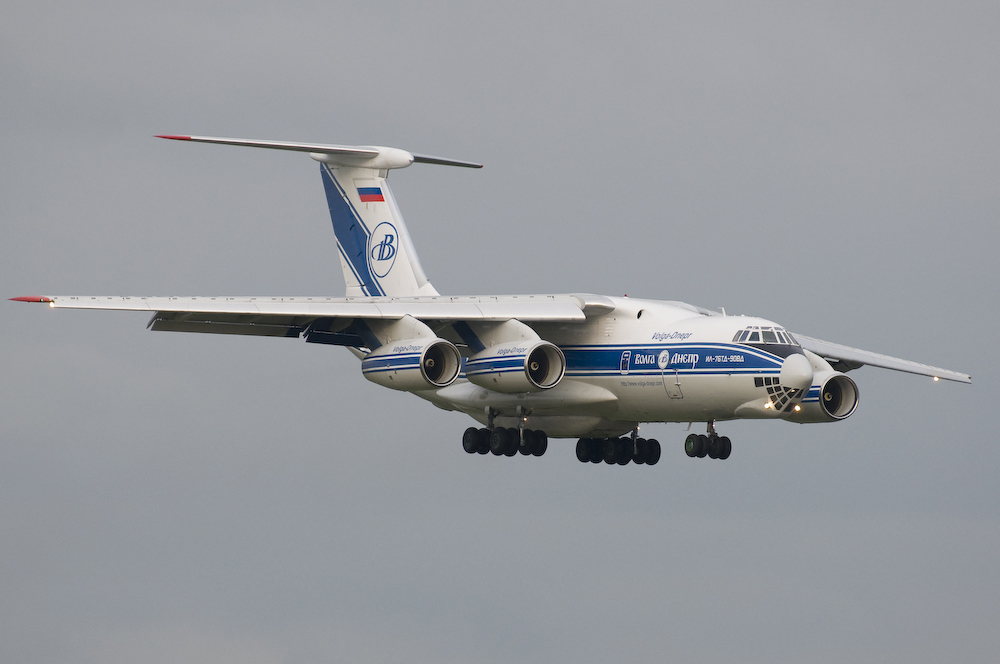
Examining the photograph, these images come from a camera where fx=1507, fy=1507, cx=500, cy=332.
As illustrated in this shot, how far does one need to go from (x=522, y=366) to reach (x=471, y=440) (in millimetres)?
2813

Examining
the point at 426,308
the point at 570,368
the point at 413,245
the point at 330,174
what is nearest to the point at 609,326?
the point at 570,368

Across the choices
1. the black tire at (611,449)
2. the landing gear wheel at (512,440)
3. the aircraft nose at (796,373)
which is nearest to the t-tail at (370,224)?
the landing gear wheel at (512,440)

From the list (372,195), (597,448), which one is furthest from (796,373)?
(372,195)

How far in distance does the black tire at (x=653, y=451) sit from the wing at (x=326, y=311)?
2977 millimetres

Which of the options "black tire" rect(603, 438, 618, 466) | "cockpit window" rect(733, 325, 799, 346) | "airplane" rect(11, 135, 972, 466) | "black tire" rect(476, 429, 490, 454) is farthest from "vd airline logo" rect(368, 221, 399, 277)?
"cockpit window" rect(733, 325, 799, 346)

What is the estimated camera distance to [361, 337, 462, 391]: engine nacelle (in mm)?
20984

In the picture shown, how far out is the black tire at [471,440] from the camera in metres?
23.5

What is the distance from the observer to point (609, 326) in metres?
22.8

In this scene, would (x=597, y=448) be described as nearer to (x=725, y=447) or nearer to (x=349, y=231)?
(x=725, y=447)

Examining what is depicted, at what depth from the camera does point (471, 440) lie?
77.3ft

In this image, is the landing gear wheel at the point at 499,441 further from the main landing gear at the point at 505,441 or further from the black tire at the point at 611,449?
the black tire at the point at 611,449

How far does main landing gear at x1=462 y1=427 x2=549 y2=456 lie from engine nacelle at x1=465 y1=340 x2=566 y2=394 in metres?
1.71

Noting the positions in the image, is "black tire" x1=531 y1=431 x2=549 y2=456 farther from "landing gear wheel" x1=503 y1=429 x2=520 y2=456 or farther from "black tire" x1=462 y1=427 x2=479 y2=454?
"black tire" x1=462 y1=427 x2=479 y2=454

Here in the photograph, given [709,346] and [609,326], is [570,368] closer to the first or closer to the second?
[609,326]
